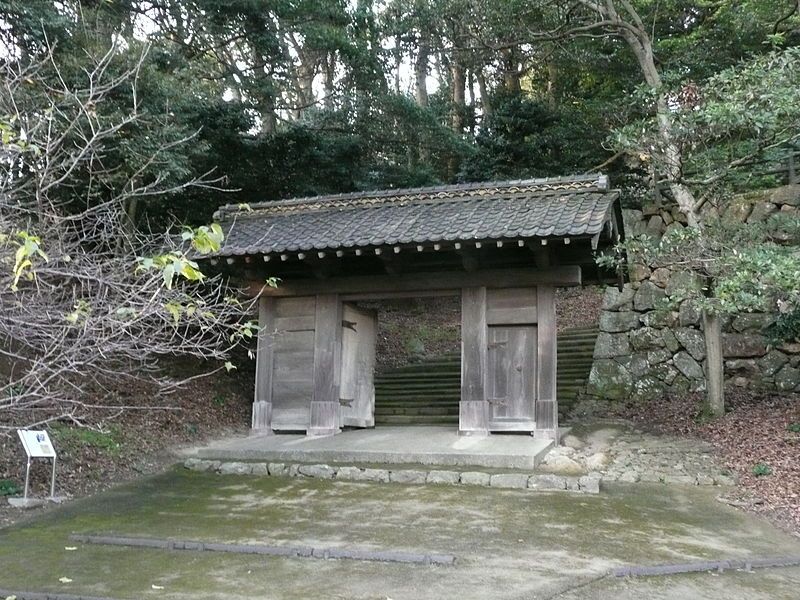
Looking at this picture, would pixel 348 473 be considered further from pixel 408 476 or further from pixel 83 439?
pixel 83 439

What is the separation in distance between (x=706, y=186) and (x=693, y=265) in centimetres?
176

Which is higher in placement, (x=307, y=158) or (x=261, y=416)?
(x=307, y=158)

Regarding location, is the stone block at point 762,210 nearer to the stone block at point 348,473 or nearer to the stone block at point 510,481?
the stone block at point 510,481

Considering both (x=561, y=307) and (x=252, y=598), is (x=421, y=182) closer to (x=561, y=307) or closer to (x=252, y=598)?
(x=561, y=307)

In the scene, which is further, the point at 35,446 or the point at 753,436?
the point at 753,436

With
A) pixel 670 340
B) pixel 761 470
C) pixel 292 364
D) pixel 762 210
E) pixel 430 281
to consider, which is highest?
pixel 762 210

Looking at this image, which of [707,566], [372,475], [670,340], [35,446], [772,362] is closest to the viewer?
[707,566]

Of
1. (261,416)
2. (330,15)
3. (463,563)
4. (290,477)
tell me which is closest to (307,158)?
(330,15)

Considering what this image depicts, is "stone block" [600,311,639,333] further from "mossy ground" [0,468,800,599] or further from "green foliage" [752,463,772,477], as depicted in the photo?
"mossy ground" [0,468,800,599]

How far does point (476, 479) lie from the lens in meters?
7.41

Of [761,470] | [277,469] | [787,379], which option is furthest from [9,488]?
[787,379]

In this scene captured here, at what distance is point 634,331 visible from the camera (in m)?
14.2

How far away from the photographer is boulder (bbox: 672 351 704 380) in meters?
13.1

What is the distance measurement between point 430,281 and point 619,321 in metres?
6.32
